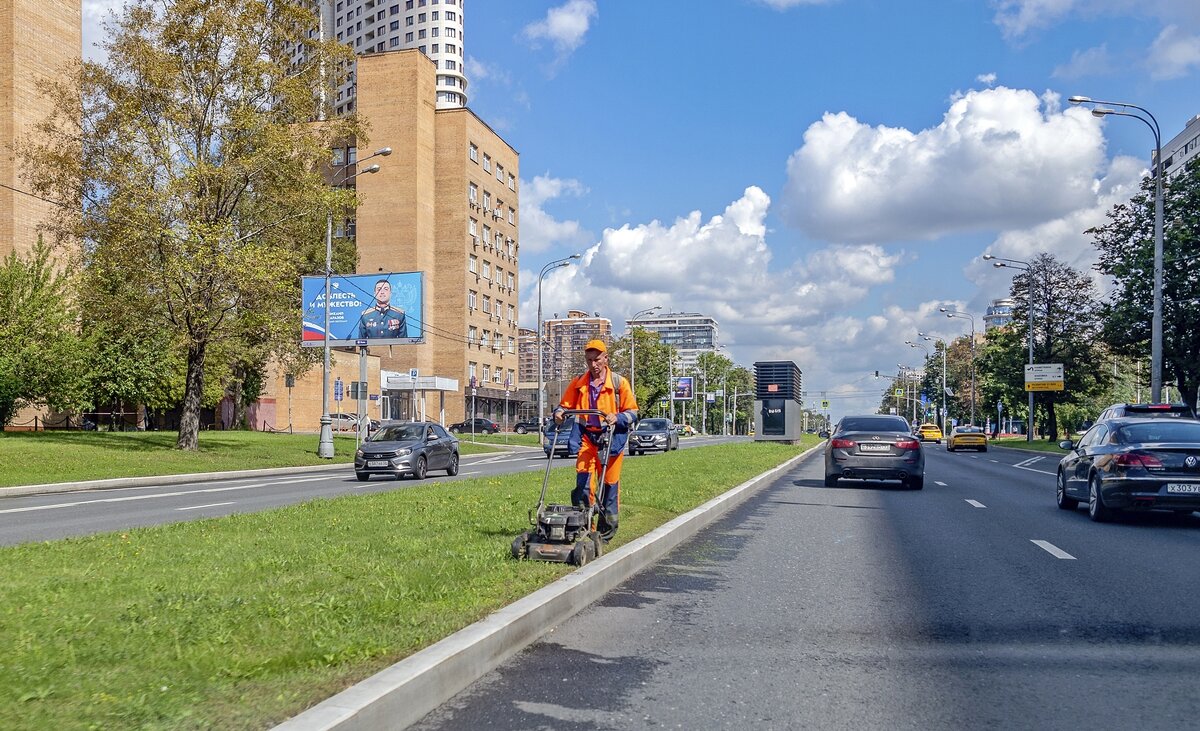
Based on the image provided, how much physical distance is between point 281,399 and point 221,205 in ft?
120

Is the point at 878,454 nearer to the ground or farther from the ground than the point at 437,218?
nearer to the ground

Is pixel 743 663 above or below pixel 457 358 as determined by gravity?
below

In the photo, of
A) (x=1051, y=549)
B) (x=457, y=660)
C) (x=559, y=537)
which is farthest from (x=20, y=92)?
(x=457, y=660)

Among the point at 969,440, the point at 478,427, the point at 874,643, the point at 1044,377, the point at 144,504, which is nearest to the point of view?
the point at 874,643

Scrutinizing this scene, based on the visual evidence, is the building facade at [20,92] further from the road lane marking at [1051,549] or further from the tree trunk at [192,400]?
the road lane marking at [1051,549]

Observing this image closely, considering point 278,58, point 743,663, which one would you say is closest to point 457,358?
point 278,58

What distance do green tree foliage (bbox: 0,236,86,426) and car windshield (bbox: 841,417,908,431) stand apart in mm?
32513

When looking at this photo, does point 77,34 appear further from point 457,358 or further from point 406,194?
point 457,358

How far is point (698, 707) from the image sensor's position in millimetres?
4676

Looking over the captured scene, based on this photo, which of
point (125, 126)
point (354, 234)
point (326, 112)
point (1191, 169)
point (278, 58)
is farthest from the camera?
point (354, 234)

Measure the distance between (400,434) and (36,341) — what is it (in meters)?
Result: 24.1

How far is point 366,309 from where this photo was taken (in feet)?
122

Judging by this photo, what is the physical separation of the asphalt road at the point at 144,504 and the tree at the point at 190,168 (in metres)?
7.91

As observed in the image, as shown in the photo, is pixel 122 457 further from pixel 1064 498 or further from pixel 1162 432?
pixel 1162 432
